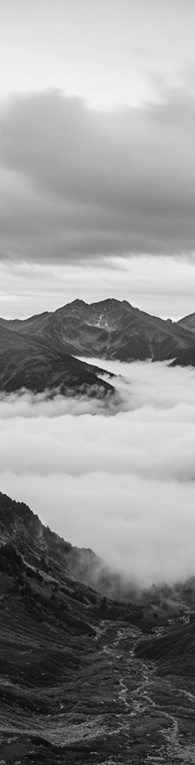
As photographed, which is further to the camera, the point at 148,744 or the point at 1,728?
the point at 148,744

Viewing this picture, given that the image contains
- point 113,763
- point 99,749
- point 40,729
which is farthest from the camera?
point 40,729

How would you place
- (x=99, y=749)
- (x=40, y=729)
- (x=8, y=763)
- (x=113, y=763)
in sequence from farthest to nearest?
(x=40, y=729)
(x=99, y=749)
(x=113, y=763)
(x=8, y=763)

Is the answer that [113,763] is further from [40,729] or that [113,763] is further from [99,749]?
[40,729]

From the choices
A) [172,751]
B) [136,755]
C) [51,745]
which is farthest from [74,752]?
[172,751]

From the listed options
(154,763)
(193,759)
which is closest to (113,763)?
(154,763)

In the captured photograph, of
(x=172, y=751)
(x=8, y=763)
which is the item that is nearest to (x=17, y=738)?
(x=8, y=763)

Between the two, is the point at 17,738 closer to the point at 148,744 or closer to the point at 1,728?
the point at 1,728

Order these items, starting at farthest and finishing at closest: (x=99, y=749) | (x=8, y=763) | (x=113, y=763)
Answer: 1. (x=99, y=749)
2. (x=113, y=763)
3. (x=8, y=763)

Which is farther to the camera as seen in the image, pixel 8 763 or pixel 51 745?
pixel 51 745

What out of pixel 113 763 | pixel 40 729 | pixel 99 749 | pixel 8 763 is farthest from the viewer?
pixel 40 729
